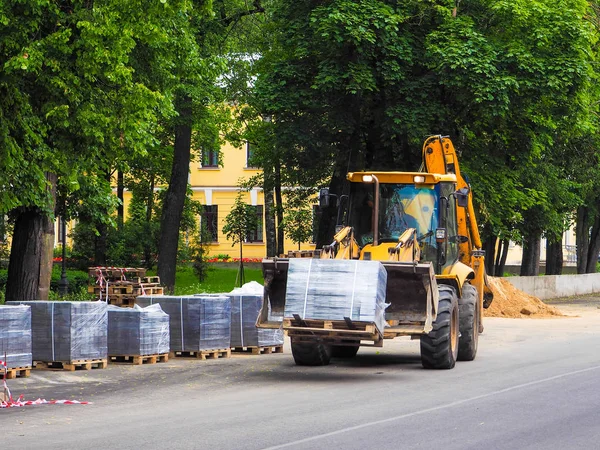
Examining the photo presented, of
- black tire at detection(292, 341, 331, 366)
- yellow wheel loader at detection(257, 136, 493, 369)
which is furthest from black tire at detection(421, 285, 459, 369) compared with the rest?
black tire at detection(292, 341, 331, 366)

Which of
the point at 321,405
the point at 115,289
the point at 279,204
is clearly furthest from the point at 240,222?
the point at 321,405

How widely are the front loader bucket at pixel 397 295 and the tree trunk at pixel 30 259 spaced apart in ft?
23.6

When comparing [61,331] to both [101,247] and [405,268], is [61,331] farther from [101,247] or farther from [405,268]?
[101,247]

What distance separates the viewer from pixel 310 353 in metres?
16.8

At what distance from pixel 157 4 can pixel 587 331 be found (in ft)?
45.4

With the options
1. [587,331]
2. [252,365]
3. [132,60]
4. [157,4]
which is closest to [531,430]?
[252,365]

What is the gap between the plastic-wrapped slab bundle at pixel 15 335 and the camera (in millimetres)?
15258

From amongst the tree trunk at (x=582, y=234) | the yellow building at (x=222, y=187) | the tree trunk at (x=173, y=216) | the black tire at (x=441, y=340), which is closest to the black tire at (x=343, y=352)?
the black tire at (x=441, y=340)

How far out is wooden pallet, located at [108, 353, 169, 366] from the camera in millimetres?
17188

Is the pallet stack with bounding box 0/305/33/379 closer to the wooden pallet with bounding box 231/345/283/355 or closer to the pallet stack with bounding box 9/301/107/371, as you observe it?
the pallet stack with bounding box 9/301/107/371

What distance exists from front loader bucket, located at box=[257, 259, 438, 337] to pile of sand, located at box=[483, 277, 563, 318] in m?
16.1

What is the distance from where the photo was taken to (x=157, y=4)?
1848cm

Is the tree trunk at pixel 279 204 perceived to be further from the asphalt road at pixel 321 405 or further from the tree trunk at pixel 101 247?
the asphalt road at pixel 321 405

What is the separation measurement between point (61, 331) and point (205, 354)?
2923 mm
